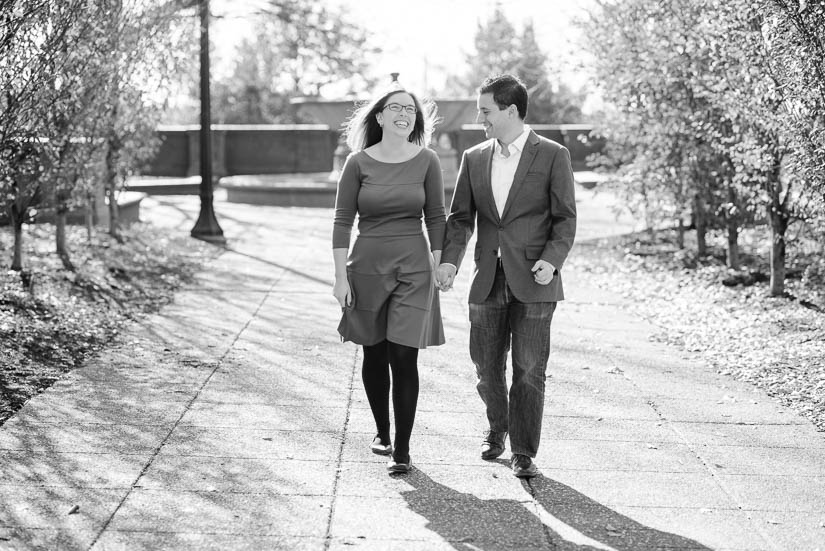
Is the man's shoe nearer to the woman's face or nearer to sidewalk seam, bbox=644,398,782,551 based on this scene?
sidewalk seam, bbox=644,398,782,551

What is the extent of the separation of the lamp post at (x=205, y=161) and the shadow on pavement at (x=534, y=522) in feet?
37.6

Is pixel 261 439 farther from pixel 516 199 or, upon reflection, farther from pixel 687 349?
pixel 687 349

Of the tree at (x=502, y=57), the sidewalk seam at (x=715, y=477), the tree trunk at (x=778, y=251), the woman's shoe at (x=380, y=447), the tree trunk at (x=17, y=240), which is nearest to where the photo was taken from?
the sidewalk seam at (x=715, y=477)

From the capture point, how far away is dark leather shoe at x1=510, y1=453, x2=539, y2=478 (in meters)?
5.37

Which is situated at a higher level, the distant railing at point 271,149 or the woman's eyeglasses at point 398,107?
the woman's eyeglasses at point 398,107

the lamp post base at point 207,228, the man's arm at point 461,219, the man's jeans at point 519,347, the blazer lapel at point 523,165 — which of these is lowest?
the lamp post base at point 207,228

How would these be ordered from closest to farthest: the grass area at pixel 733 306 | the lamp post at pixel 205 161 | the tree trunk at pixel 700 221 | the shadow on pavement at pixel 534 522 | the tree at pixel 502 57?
the shadow on pavement at pixel 534 522, the grass area at pixel 733 306, the tree trunk at pixel 700 221, the lamp post at pixel 205 161, the tree at pixel 502 57

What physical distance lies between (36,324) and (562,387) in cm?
410

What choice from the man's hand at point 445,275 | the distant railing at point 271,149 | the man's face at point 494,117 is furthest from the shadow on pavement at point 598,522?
the distant railing at point 271,149

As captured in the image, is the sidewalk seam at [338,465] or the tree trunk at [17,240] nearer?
the sidewalk seam at [338,465]

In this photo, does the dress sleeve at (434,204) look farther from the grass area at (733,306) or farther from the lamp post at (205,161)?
the lamp post at (205,161)

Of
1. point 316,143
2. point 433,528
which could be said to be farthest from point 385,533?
point 316,143

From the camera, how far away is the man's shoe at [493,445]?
5691mm

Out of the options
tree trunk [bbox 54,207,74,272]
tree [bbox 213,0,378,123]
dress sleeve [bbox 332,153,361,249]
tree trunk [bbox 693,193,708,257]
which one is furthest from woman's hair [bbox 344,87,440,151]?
tree [bbox 213,0,378,123]
